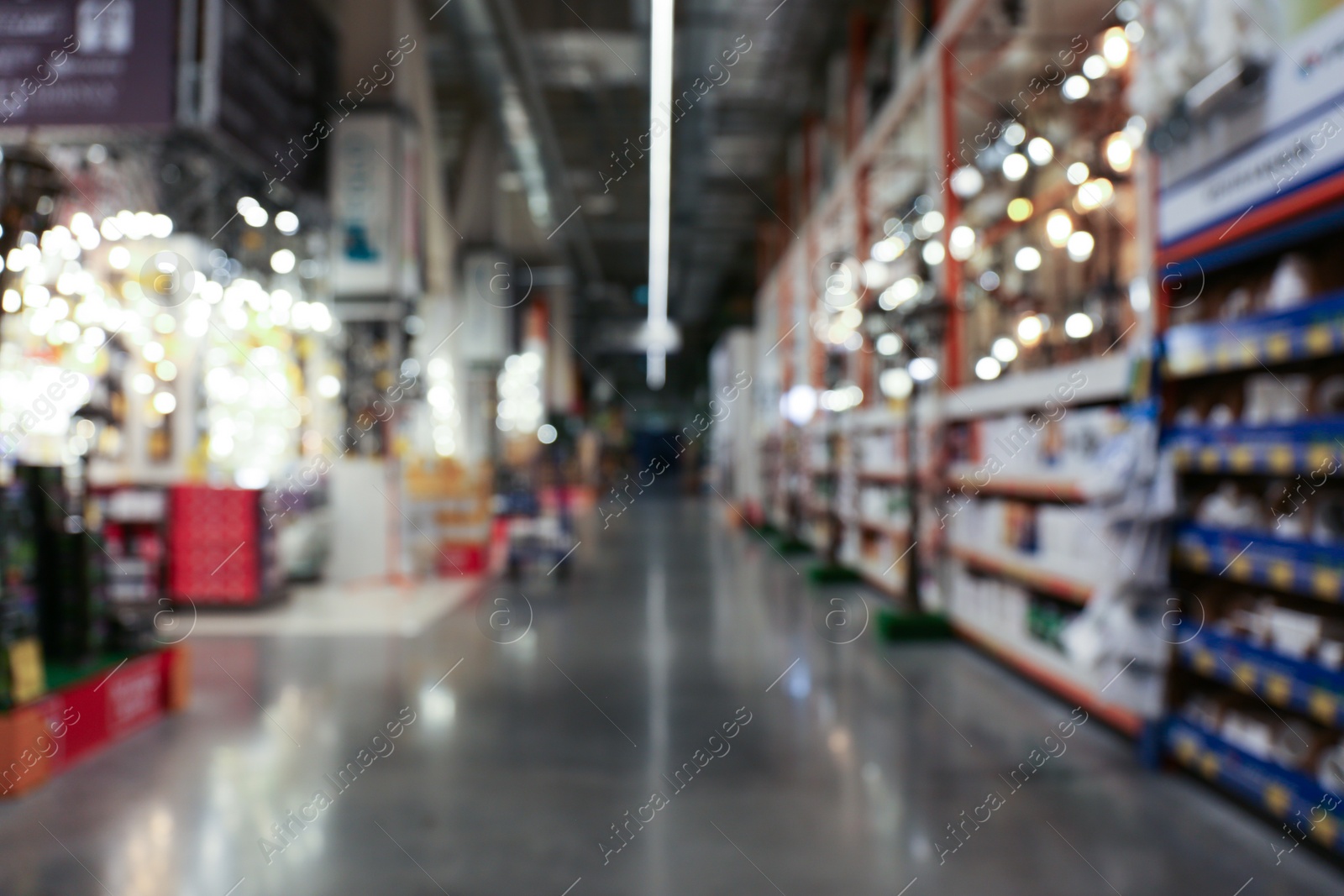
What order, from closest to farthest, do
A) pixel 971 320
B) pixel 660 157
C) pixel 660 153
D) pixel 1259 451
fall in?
pixel 1259 451 < pixel 971 320 < pixel 660 153 < pixel 660 157

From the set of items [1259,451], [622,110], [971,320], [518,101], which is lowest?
[1259,451]

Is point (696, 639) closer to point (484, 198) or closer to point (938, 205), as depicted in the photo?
point (938, 205)

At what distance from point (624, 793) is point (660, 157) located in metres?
10.7

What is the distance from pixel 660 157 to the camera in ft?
41.0

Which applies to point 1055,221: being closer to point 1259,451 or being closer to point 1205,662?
point 1259,451

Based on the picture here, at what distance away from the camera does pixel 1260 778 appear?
2932 mm

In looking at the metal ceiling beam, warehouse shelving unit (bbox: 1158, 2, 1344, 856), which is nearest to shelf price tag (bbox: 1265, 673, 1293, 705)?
warehouse shelving unit (bbox: 1158, 2, 1344, 856)

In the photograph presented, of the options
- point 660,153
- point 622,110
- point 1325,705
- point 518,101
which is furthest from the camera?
point 622,110

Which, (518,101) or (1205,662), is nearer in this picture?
(1205,662)

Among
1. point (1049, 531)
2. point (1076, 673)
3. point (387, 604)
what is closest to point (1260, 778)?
point (1076, 673)

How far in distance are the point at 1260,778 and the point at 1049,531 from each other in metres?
1.97

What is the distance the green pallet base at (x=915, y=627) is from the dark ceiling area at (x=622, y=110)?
19.4 feet

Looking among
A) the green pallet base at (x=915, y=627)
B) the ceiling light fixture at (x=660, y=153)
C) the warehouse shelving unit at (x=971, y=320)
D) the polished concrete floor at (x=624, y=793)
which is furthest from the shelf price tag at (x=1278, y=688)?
the ceiling light fixture at (x=660, y=153)

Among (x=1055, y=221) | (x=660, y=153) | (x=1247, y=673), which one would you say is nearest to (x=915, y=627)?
(x=1055, y=221)
